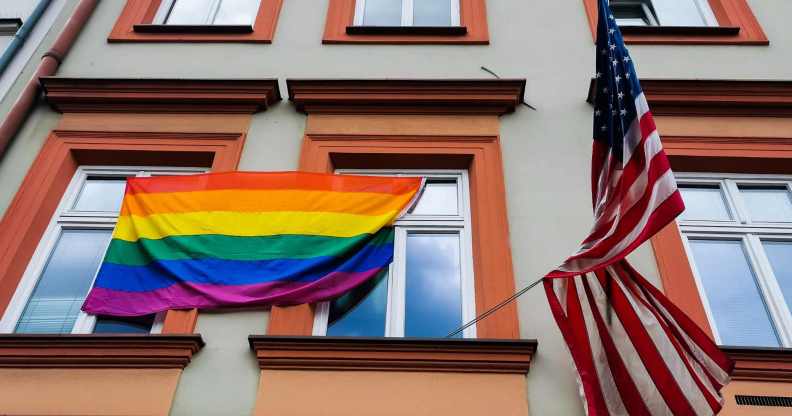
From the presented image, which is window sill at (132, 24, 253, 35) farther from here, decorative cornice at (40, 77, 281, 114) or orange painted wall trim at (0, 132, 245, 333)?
orange painted wall trim at (0, 132, 245, 333)

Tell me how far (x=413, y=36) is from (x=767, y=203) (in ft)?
11.7

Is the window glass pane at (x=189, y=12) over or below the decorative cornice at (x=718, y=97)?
over

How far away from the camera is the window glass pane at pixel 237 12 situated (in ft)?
24.9

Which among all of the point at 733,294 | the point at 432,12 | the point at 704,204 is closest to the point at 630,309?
the point at 733,294

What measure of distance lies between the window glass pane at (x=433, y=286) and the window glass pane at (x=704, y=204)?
6.06 feet

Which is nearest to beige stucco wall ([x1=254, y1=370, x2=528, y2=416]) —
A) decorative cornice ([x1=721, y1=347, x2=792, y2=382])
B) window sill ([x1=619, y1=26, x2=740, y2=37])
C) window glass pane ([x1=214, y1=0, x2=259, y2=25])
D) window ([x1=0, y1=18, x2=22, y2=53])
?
A: decorative cornice ([x1=721, y1=347, x2=792, y2=382])

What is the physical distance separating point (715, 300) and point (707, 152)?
1.38 metres

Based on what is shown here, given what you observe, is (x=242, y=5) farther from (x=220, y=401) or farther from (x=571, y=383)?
(x=571, y=383)

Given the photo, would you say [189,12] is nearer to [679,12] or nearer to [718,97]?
[679,12]

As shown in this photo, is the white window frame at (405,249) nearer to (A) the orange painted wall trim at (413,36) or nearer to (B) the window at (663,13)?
(A) the orange painted wall trim at (413,36)

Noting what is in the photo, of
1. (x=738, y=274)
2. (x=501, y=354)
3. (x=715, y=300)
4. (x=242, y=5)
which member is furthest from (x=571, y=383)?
(x=242, y=5)

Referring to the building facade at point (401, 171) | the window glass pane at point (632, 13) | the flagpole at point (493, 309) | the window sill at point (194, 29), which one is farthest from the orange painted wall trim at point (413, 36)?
the flagpole at point (493, 309)

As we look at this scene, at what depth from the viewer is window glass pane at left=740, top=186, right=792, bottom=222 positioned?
5.57 m

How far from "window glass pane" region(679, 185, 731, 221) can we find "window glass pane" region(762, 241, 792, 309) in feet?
1.25
